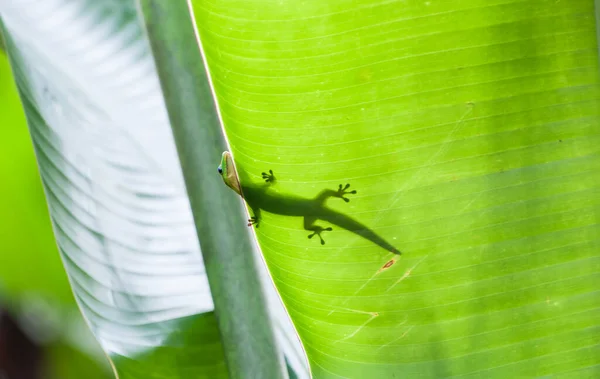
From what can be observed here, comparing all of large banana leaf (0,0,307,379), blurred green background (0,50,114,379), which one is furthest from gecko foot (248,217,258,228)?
blurred green background (0,50,114,379)

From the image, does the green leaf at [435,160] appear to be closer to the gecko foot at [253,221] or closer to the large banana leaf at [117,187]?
the gecko foot at [253,221]

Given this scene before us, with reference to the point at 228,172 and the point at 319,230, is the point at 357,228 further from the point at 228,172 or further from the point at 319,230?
the point at 228,172

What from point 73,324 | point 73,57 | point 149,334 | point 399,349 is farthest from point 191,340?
point 73,57

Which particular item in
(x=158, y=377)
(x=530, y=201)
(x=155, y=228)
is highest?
(x=530, y=201)

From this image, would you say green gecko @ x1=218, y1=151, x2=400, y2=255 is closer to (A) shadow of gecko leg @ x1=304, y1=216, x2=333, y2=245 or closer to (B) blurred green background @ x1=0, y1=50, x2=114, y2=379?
(A) shadow of gecko leg @ x1=304, y1=216, x2=333, y2=245

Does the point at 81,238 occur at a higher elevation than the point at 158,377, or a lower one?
higher

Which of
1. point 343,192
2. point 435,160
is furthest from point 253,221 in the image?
point 435,160

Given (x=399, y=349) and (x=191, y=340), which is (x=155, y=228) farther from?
(x=399, y=349)
